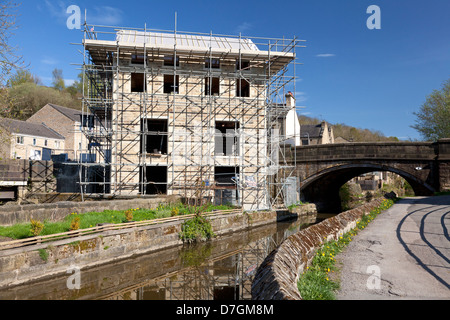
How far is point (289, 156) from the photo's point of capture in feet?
94.3

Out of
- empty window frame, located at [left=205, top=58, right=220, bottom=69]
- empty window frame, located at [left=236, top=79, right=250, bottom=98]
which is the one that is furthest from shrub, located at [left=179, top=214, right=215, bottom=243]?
empty window frame, located at [left=205, top=58, right=220, bottom=69]

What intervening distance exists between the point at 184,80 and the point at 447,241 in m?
17.8

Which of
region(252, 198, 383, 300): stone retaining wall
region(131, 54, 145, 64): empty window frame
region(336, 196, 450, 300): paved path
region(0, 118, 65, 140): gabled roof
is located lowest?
region(336, 196, 450, 300): paved path

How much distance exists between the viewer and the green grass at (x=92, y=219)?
10087mm

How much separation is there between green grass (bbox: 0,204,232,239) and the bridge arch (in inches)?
524

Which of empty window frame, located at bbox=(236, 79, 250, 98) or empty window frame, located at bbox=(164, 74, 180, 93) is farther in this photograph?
empty window frame, located at bbox=(236, 79, 250, 98)

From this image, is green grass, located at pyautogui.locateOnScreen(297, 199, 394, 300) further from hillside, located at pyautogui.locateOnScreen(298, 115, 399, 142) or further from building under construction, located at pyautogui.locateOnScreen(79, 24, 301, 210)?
hillside, located at pyautogui.locateOnScreen(298, 115, 399, 142)

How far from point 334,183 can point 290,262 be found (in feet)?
98.3

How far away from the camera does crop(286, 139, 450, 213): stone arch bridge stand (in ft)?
73.7

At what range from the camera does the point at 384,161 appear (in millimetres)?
24344

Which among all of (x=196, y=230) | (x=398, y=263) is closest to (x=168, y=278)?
(x=196, y=230)

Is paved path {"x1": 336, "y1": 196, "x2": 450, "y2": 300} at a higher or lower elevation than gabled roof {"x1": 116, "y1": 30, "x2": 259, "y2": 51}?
lower

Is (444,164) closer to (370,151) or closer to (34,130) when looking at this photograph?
(370,151)
